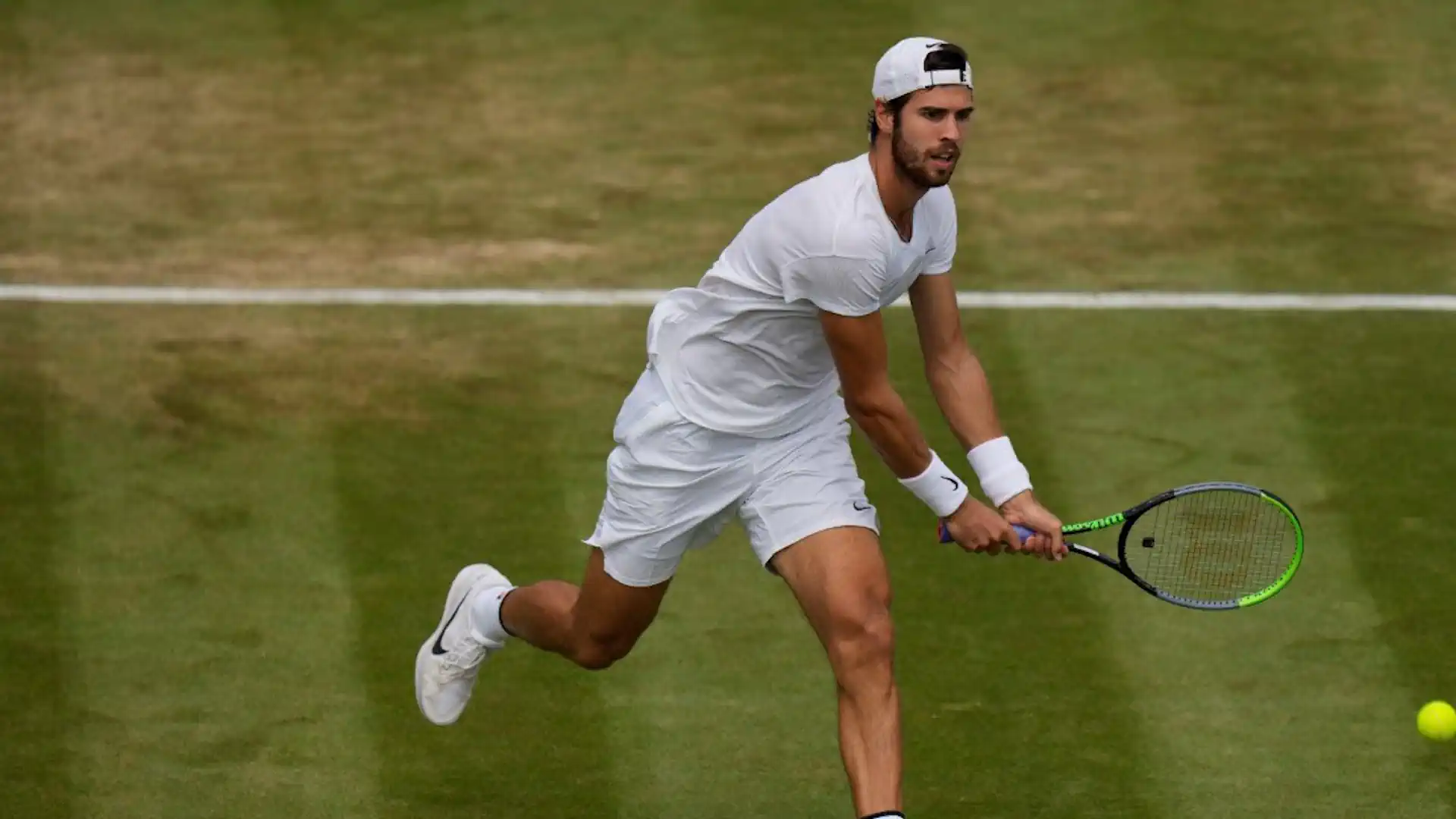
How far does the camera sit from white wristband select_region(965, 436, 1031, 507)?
6727mm

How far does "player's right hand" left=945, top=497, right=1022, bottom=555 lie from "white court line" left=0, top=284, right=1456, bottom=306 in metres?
3.67

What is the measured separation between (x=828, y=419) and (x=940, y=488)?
0.46m

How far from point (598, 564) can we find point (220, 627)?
5.86 feet

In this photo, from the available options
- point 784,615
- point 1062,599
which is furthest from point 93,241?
point 1062,599

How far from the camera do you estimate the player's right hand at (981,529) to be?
660 cm

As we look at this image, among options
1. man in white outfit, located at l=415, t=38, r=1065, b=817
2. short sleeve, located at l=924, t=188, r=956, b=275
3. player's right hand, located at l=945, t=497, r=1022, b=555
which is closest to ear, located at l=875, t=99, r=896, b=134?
man in white outfit, located at l=415, t=38, r=1065, b=817

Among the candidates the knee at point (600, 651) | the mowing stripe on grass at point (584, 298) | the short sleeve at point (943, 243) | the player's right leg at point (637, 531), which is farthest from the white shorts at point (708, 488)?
the mowing stripe on grass at point (584, 298)

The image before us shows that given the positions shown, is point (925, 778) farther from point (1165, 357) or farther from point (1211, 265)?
point (1211, 265)

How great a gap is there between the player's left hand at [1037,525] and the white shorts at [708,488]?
0.40m

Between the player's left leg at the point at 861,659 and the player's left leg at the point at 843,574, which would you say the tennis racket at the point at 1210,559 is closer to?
the player's left leg at the point at 843,574

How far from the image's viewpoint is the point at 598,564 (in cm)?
708

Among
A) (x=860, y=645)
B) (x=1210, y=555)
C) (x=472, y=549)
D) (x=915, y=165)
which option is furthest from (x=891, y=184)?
(x=472, y=549)

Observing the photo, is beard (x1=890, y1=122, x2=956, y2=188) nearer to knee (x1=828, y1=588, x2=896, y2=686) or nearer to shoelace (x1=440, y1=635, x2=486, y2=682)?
knee (x1=828, y1=588, x2=896, y2=686)

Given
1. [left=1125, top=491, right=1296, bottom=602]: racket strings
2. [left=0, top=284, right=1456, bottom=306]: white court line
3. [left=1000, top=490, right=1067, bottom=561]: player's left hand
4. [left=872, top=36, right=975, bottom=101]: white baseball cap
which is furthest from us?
[left=0, top=284, right=1456, bottom=306]: white court line
